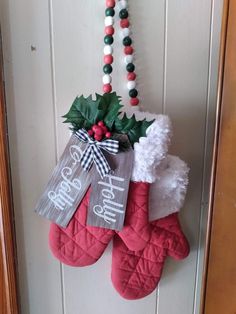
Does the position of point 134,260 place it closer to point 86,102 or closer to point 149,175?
point 149,175

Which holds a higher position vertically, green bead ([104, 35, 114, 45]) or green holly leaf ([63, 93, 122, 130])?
green bead ([104, 35, 114, 45])

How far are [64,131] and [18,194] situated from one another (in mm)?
180

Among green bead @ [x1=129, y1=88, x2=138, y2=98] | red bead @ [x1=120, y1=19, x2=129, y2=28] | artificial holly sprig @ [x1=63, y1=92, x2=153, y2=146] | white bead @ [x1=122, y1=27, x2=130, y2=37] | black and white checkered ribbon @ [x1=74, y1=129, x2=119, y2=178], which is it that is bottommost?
black and white checkered ribbon @ [x1=74, y1=129, x2=119, y2=178]

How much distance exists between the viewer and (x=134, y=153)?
2.37 feet

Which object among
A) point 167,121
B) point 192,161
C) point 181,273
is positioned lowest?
point 181,273

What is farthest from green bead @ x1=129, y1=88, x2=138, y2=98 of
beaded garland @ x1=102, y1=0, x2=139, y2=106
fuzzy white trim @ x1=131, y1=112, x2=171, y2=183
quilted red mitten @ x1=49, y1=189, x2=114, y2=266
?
quilted red mitten @ x1=49, y1=189, x2=114, y2=266

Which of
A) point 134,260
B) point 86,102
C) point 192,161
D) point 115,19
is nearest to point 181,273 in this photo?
point 134,260

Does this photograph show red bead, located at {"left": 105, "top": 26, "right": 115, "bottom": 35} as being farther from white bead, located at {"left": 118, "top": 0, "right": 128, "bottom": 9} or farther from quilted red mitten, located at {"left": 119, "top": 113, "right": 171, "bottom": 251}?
quilted red mitten, located at {"left": 119, "top": 113, "right": 171, "bottom": 251}

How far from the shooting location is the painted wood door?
76 centimetres

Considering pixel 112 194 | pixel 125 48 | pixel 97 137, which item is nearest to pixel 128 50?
pixel 125 48

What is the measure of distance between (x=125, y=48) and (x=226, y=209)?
0.40 metres

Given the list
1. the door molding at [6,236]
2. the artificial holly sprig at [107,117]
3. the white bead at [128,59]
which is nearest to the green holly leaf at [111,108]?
the artificial holly sprig at [107,117]

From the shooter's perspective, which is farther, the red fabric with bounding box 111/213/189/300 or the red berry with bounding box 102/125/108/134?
the red fabric with bounding box 111/213/189/300

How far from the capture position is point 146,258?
86 cm
